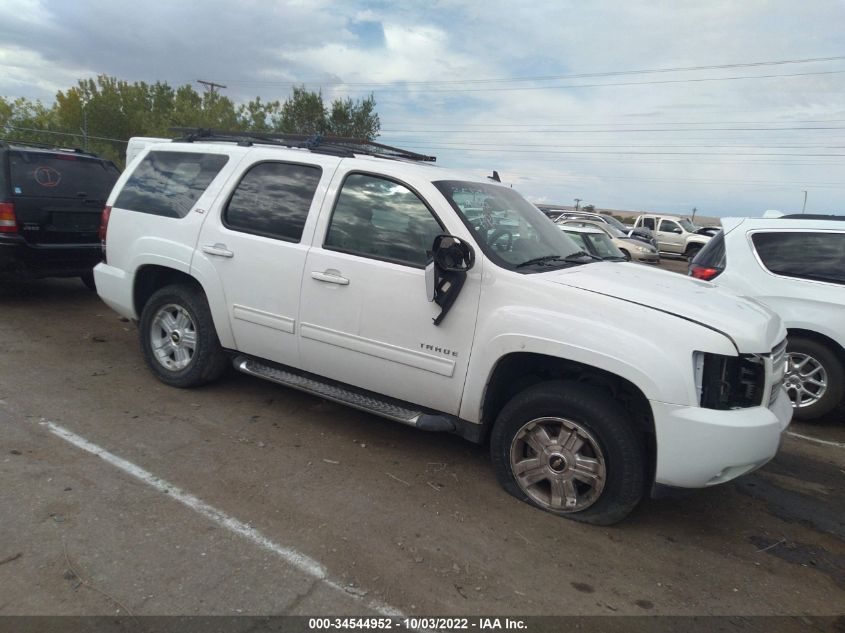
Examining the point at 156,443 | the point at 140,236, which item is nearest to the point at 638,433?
the point at 156,443

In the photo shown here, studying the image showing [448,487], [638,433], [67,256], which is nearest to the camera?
[638,433]

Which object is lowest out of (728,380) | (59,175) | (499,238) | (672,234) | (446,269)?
(728,380)

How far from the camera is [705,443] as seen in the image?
9.76 ft

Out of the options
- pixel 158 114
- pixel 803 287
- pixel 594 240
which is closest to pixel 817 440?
pixel 803 287

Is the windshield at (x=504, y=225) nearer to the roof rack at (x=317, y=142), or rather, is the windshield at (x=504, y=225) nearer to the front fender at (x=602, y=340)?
the front fender at (x=602, y=340)

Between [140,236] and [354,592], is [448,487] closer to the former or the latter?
[354,592]

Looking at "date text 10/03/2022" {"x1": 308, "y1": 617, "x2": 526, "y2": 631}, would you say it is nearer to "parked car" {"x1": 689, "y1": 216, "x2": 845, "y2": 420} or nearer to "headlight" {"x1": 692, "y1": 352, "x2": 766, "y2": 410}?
"headlight" {"x1": 692, "y1": 352, "x2": 766, "y2": 410}

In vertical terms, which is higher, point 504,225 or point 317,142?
point 317,142

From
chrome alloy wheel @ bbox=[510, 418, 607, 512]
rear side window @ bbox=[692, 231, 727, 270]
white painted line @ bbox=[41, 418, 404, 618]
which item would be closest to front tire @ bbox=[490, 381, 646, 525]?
chrome alloy wheel @ bbox=[510, 418, 607, 512]

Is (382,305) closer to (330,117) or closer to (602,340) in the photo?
(602,340)

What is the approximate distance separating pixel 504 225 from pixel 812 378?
Answer: 11.2 feet

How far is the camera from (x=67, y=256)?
7.19 m

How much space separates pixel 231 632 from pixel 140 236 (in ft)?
11.7

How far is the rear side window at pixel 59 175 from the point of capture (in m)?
6.89
